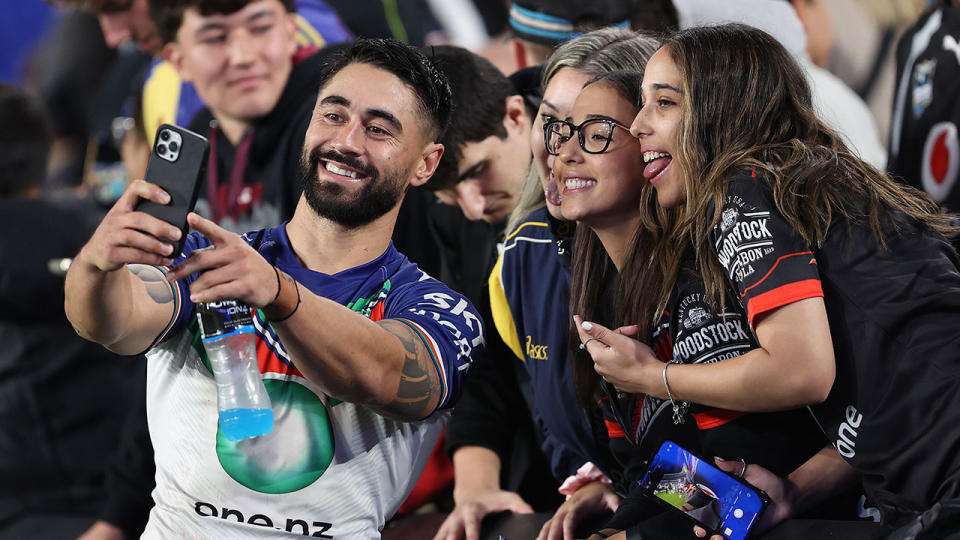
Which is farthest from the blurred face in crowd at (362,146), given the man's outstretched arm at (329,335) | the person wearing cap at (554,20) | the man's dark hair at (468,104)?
the person wearing cap at (554,20)

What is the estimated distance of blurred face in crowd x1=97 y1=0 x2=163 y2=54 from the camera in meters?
4.09

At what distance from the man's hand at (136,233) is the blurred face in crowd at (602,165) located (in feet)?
2.88

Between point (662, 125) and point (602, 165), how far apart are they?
0.59 ft

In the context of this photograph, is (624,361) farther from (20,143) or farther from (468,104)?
(20,143)

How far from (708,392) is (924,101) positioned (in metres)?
1.84

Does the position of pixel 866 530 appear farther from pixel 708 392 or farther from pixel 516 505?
pixel 516 505

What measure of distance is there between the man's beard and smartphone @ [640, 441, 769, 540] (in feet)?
2.34

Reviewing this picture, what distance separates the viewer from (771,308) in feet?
5.88

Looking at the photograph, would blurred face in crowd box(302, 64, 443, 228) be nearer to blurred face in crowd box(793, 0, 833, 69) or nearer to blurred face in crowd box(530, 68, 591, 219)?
blurred face in crowd box(530, 68, 591, 219)

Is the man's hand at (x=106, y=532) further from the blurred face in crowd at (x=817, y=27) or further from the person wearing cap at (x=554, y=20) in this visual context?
the blurred face in crowd at (x=817, y=27)

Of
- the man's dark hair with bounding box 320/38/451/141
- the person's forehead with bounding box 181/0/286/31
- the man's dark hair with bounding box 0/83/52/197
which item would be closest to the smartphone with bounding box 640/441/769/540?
the man's dark hair with bounding box 320/38/451/141

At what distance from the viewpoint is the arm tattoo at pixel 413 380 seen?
1.83 meters

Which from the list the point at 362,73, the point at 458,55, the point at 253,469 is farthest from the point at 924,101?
the point at 253,469

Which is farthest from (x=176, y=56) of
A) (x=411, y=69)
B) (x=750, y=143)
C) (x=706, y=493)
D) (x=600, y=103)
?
(x=706, y=493)
